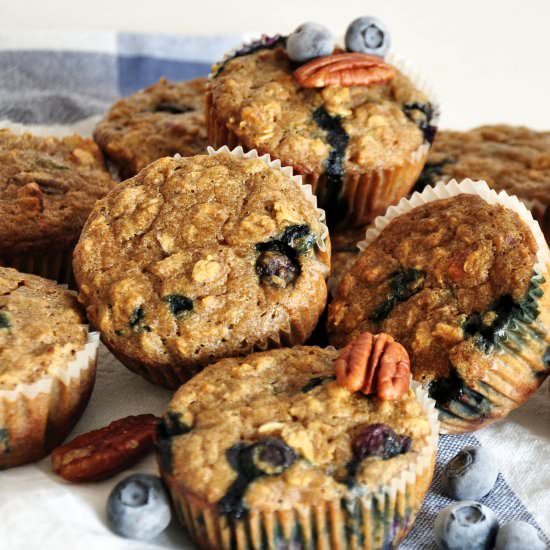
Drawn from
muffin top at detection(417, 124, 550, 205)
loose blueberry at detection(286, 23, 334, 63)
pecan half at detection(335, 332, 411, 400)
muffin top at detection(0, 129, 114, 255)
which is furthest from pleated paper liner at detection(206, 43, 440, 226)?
pecan half at detection(335, 332, 411, 400)

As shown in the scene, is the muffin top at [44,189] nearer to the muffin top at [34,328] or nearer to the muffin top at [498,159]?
the muffin top at [34,328]

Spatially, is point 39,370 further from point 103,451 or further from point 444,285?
point 444,285

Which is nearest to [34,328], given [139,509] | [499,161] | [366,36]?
[139,509]

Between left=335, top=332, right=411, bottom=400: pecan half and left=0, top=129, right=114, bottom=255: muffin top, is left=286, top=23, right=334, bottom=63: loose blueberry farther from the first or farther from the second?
left=335, top=332, right=411, bottom=400: pecan half

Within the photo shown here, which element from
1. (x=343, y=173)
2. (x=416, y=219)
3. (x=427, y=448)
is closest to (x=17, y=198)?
(x=343, y=173)

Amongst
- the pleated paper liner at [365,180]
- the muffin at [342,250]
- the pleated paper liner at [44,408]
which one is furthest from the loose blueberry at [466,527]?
the pleated paper liner at [365,180]

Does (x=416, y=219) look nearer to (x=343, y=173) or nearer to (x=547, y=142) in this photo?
(x=343, y=173)
